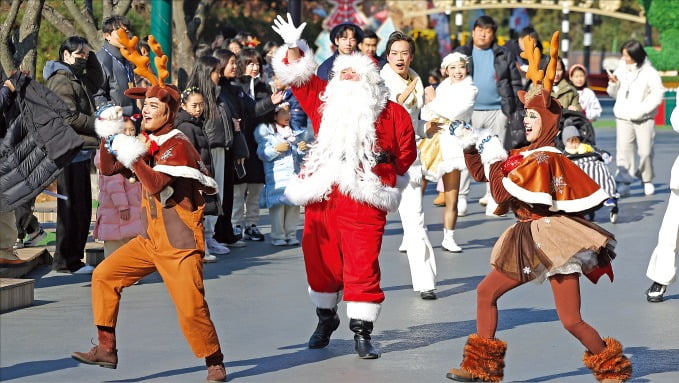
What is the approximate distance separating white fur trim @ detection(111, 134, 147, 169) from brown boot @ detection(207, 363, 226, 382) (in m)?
1.14

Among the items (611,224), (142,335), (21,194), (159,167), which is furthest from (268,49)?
(159,167)

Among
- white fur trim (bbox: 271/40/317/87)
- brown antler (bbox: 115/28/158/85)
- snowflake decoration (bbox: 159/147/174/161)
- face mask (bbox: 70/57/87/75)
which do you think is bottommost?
snowflake decoration (bbox: 159/147/174/161)

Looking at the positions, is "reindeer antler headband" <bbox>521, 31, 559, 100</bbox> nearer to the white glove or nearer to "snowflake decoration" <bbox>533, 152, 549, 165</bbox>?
"snowflake decoration" <bbox>533, 152, 549, 165</bbox>

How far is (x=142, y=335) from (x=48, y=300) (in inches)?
57.8

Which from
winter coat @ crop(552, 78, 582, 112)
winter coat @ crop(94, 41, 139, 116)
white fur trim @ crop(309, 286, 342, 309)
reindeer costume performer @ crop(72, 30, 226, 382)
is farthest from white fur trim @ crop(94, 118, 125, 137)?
winter coat @ crop(552, 78, 582, 112)

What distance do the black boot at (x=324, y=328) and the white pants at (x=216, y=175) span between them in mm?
4032

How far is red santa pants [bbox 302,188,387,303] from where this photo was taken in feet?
25.9

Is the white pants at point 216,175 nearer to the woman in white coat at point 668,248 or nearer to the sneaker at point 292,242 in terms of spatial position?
the sneaker at point 292,242

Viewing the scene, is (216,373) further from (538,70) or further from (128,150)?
(538,70)

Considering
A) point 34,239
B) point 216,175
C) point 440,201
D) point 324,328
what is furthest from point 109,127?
point 440,201

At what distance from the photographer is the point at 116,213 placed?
1034 centimetres

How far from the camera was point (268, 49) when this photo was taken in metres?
15.7

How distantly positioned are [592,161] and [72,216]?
5796 millimetres

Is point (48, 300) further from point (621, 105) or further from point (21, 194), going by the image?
point (621, 105)
